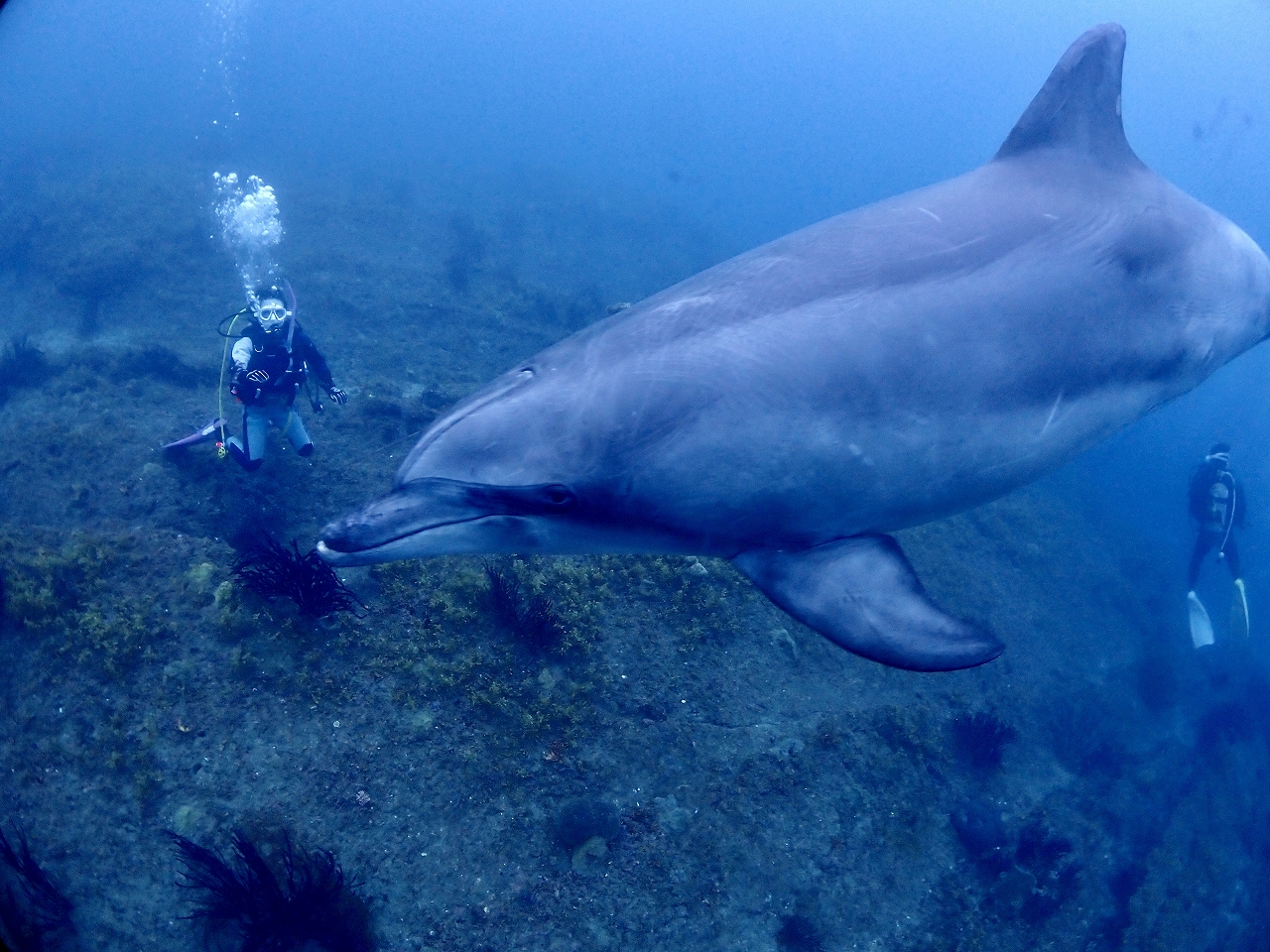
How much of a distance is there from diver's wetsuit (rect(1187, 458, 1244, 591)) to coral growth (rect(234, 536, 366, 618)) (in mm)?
16726

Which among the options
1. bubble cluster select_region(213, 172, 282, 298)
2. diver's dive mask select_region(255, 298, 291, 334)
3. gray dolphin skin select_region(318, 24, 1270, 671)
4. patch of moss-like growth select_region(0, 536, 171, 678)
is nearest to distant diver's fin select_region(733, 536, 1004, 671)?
gray dolphin skin select_region(318, 24, 1270, 671)

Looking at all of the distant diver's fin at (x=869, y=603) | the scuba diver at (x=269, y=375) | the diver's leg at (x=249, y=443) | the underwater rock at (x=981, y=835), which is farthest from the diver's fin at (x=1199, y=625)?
the diver's leg at (x=249, y=443)

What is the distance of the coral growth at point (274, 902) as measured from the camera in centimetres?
471

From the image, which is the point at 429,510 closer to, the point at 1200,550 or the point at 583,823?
the point at 583,823

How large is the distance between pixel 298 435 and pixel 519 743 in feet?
17.7

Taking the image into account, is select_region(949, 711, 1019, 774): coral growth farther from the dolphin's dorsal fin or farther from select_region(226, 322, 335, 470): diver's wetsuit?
select_region(226, 322, 335, 470): diver's wetsuit

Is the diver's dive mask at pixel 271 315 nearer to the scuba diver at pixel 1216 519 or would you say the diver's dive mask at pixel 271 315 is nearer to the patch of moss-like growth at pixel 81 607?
the patch of moss-like growth at pixel 81 607

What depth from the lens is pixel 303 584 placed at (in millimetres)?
6184

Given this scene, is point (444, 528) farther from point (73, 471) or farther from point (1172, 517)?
point (1172, 517)

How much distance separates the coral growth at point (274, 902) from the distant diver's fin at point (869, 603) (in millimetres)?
3883

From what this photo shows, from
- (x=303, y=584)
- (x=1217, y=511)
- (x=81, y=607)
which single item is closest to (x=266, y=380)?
(x=81, y=607)

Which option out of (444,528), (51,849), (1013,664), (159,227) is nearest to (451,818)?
(51,849)

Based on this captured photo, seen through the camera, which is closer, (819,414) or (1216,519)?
(819,414)

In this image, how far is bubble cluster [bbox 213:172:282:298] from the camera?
17.0 metres
